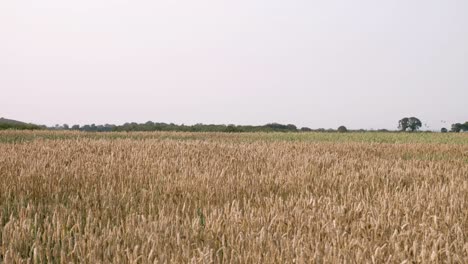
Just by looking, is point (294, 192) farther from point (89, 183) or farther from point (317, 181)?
point (89, 183)

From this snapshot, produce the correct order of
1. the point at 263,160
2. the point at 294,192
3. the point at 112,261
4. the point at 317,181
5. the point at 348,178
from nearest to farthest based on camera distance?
the point at 112,261, the point at 294,192, the point at 317,181, the point at 348,178, the point at 263,160

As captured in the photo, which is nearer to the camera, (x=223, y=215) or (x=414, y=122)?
(x=223, y=215)

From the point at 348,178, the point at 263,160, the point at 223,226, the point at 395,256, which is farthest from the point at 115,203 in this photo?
the point at 263,160

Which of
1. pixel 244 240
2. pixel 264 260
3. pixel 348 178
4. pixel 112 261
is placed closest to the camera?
pixel 264 260

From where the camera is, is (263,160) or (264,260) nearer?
(264,260)

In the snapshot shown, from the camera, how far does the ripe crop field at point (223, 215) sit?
2615mm

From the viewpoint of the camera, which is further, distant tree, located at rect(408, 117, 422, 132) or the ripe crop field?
distant tree, located at rect(408, 117, 422, 132)

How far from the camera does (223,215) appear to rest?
11.4 ft

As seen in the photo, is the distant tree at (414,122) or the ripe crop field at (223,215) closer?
the ripe crop field at (223,215)

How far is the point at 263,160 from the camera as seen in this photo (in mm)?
8570

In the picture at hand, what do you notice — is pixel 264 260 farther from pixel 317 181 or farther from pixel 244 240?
pixel 317 181

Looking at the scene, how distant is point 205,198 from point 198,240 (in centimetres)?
177

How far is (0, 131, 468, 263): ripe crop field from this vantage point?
262 cm

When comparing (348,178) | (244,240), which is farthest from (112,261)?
(348,178)
